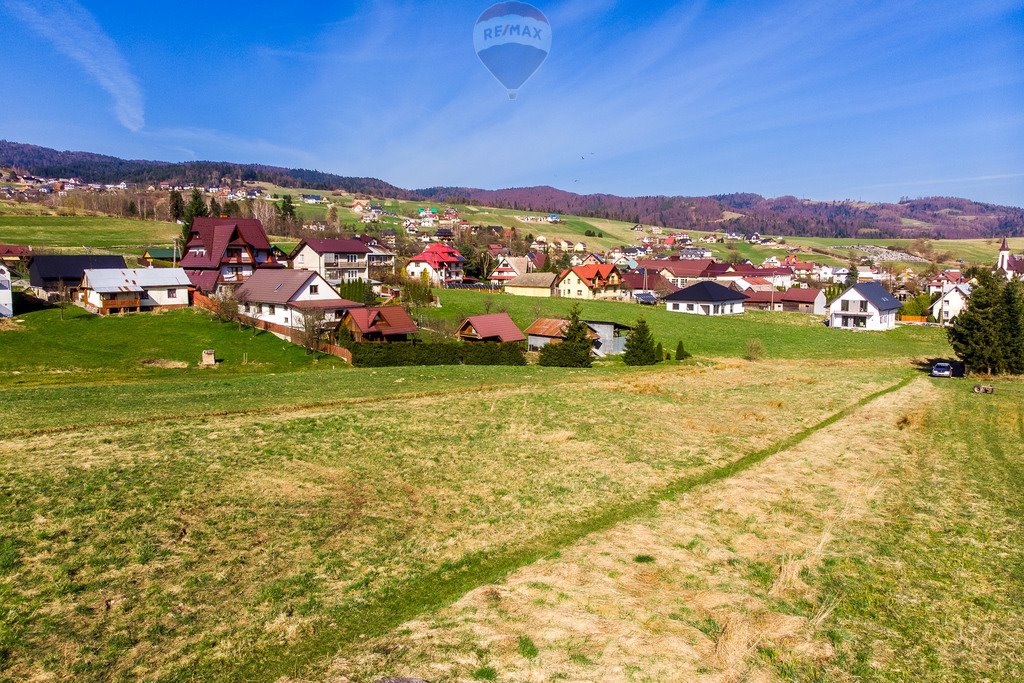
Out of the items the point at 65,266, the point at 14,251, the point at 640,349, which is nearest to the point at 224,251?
the point at 65,266

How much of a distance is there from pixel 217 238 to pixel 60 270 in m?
16.3

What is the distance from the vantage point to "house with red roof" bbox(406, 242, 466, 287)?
107 meters

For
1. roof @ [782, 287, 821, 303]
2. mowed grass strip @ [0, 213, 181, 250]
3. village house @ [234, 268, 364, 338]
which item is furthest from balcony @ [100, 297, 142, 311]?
roof @ [782, 287, 821, 303]

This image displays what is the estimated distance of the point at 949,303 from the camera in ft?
289

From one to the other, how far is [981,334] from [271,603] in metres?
50.9

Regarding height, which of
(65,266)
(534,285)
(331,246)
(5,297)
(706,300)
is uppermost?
(331,246)

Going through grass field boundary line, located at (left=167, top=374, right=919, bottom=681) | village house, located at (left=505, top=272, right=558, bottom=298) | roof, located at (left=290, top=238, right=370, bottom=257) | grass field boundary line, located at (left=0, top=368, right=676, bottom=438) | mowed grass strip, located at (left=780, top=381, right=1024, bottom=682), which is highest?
roof, located at (left=290, top=238, right=370, bottom=257)

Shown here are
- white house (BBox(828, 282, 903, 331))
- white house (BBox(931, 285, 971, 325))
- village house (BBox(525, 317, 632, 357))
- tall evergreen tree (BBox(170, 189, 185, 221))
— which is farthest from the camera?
tall evergreen tree (BBox(170, 189, 185, 221))

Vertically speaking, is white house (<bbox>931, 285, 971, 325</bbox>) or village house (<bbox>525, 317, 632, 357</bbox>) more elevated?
white house (<bbox>931, 285, 971, 325</bbox>)

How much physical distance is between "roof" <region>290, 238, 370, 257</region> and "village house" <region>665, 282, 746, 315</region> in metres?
50.5

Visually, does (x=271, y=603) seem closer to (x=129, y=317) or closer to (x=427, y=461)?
(x=427, y=461)

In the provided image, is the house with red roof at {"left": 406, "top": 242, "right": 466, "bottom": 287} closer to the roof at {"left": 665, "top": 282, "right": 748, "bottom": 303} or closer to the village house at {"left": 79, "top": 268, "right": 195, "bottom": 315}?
the roof at {"left": 665, "top": 282, "right": 748, "bottom": 303}

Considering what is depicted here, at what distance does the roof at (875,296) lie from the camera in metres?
78.3

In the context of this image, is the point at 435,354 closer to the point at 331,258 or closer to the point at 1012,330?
the point at 1012,330
